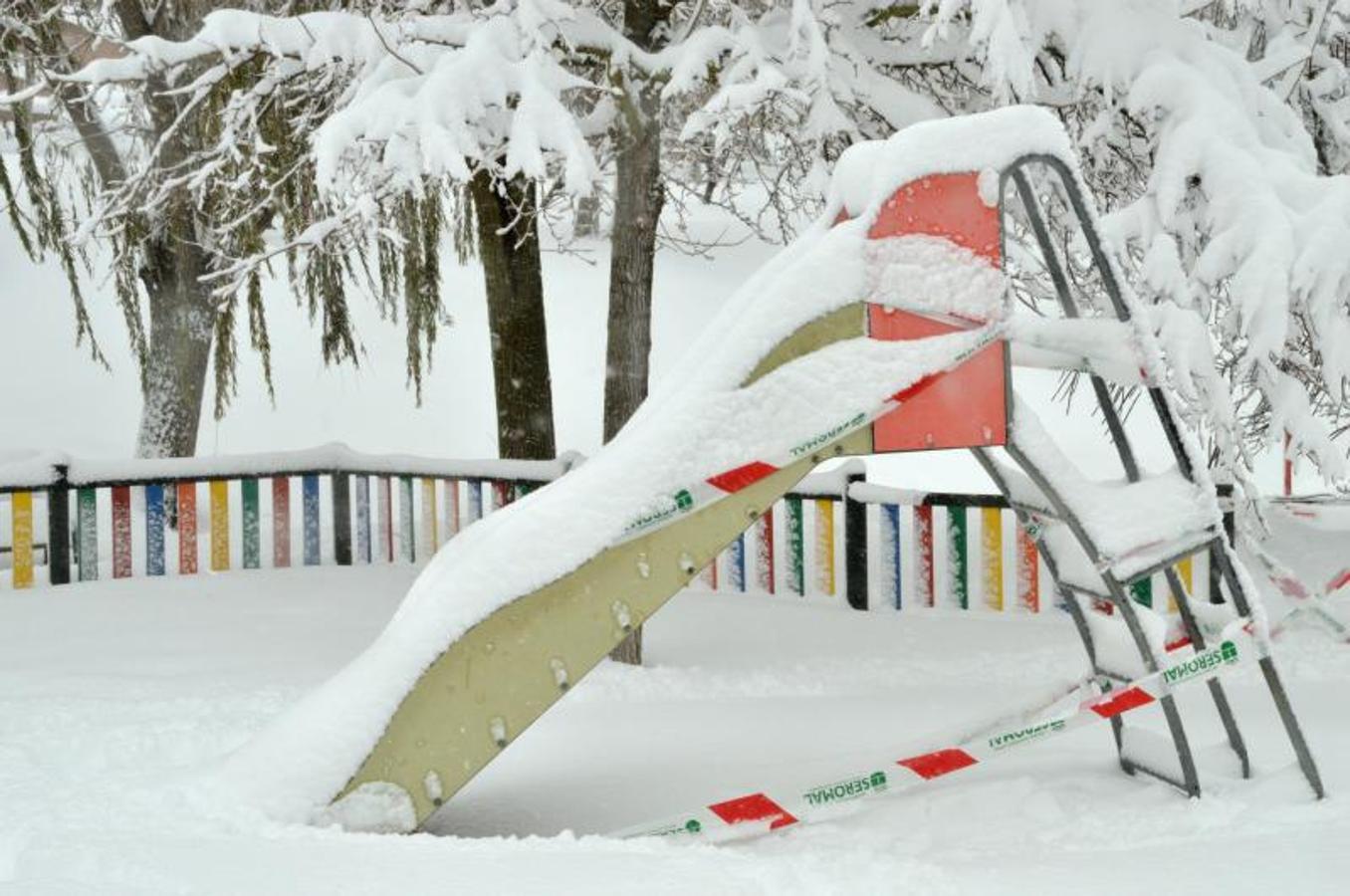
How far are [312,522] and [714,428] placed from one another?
7318 millimetres

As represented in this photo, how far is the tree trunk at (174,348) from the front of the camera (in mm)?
13156


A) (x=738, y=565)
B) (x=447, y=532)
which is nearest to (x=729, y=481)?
(x=738, y=565)

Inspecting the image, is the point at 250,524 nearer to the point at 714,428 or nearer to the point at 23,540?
the point at 23,540

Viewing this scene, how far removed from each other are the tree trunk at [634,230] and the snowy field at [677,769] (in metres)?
1.18

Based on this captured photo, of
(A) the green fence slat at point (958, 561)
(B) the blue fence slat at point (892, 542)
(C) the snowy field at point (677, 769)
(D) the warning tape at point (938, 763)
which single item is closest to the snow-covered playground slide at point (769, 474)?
(D) the warning tape at point (938, 763)

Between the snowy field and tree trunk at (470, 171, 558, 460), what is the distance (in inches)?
66.6

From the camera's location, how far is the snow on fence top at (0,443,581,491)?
10.6 meters

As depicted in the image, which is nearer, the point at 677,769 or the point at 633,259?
the point at 677,769

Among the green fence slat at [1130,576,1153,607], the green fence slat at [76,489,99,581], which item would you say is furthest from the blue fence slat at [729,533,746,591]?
the green fence slat at [76,489,99,581]

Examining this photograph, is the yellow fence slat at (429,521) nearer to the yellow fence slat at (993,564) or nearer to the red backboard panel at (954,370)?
the yellow fence slat at (993,564)

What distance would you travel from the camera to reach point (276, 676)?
7.54 metres

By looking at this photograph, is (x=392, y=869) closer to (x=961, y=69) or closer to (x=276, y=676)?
(x=276, y=676)

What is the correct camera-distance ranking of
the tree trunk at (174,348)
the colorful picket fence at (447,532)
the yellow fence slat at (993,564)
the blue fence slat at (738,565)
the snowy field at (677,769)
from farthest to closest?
the tree trunk at (174,348)
the blue fence slat at (738,565)
the colorful picket fence at (447,532)
the yellow fence slat at (993,564)
the snowy field at (677,769)

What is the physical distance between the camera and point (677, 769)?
5.88 meters
